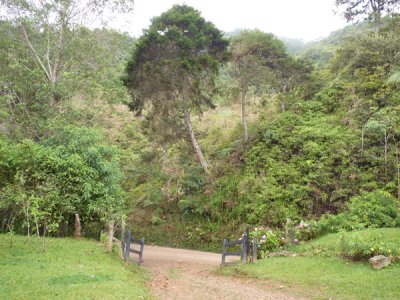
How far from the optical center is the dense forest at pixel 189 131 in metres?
15.0

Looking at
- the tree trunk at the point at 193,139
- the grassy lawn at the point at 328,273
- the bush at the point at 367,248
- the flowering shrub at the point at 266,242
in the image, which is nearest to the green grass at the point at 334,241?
the grassy lawn at the point at 328,273

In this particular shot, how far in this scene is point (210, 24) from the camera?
19.9 metres

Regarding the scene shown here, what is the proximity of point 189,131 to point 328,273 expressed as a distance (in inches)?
513

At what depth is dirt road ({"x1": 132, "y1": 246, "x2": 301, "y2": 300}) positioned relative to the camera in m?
8.97

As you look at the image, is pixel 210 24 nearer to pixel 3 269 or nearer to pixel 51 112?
pixel 51 112

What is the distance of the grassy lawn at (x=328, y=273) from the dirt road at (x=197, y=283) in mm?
590

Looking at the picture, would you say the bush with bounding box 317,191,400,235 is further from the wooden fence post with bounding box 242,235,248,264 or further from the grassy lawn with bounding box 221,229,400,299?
the wooden fence post with bounding box 242,235,248,264

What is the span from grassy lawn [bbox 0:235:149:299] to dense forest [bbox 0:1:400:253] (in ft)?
7.52

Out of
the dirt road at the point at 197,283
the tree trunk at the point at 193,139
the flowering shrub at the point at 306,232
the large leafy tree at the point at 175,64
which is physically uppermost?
the large leafy tree at the point at 175,64

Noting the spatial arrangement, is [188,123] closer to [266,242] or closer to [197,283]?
[266,242]

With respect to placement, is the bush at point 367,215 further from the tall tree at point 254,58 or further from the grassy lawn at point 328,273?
the tall tree at point 254,58

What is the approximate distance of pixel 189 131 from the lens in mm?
21047

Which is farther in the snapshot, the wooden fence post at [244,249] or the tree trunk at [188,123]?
the tree trunk at [188,123]

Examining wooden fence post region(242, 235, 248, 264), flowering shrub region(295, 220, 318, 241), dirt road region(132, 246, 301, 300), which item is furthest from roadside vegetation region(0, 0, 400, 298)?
dirt road region(132, 246, 301, 300)
